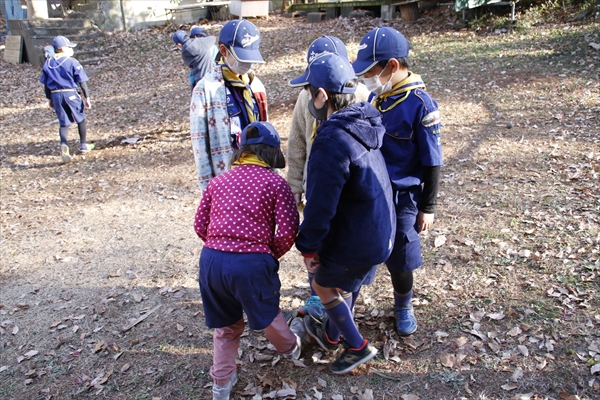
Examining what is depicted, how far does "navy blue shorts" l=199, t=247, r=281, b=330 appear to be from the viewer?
280 cm

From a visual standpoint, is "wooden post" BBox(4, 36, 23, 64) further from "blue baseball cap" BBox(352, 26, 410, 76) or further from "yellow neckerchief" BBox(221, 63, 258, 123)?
"blue baseball cap" BBox(352, 26, 410, 76)

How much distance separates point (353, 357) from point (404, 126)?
1616 millimetres

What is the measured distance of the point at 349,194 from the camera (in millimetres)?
2777

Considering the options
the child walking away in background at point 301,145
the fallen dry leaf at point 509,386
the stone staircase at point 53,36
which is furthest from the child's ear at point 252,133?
the stone staircase at point 53,36

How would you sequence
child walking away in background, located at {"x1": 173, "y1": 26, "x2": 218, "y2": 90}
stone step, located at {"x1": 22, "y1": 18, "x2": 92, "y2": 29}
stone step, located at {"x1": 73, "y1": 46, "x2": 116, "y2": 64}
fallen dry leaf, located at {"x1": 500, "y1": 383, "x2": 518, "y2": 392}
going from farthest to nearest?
stone step, located at {"x1": 22, "y1": 18, "x2": 92, "y2": 29} < stone step, located at {"x1": 73, "y1": 46, "x2": 116, "y2": 64} < child walking away in background, located at {"x1": 173, "y1": 26, "x2": 218, "y2": 90} < fallen dry leaf, located at {"x1": 500, "y1": 383, "x2": 518, "y2": 392}

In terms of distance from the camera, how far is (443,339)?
3.68m

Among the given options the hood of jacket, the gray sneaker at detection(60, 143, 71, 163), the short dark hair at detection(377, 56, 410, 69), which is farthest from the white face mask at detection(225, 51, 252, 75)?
the gray sneaker at detection(60, 143, 71, 163)

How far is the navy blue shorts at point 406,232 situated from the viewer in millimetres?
3213

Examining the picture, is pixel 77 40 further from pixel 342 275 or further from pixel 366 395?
pixel 366 395

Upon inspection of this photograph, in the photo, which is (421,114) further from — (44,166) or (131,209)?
(44,166)

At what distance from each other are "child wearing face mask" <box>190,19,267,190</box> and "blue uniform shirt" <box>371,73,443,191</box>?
3.63 feet

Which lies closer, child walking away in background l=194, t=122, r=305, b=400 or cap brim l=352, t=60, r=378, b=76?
child walking away in background l=194, t=122, r=305, b=400

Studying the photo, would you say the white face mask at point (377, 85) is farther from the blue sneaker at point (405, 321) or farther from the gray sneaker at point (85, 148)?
the gray sneaker at point (85, 148)

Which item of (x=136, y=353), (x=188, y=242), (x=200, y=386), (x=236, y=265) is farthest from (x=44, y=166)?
(x=236, y=265)
